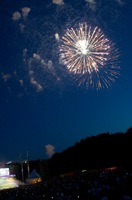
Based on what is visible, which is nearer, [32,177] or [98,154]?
[32,177]

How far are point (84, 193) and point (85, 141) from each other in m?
85.7

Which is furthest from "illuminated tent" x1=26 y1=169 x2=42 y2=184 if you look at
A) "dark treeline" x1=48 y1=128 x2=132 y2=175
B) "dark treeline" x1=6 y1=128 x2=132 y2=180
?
"dark treeline" x1=48 y1=128 x2=132 y2=175

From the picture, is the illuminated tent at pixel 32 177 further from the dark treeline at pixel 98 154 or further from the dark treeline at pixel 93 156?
the dark treeline at pixel 98 154

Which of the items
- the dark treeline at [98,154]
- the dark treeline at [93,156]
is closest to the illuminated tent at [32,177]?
the dark treeline at [93,156]

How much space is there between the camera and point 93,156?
96.2m

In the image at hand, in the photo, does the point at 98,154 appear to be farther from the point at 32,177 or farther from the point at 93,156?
the point at 32,177

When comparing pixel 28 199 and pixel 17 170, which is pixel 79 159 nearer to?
pixel 17 170

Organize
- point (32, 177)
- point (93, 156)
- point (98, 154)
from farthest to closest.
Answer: point (93, 156), point (98, 154), point (32, 177)

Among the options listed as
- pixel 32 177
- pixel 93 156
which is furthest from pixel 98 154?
pixel 32 177

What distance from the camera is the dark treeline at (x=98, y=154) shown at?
3306 inches

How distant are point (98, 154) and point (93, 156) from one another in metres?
1.99

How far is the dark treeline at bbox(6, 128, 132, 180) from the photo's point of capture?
277 feet

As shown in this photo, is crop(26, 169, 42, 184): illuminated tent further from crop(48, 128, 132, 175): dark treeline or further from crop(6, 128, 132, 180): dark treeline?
crop(48, 128, 132, 175): dark treeline

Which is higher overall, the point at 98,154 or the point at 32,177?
the point at 98,154
